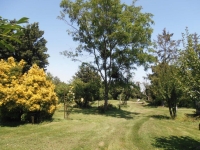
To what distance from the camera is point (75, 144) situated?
9602 millimetres

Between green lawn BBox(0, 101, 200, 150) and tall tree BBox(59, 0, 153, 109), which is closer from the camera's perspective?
green lawn BBox(0, 101, 200, 150)

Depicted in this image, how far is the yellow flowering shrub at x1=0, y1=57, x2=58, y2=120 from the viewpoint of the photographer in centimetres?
1316

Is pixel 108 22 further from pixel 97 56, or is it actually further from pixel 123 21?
pixel 97 56

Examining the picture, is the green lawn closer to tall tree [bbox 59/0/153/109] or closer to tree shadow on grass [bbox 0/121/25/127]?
tree shadow on grass [bbox 0/121/25/127]

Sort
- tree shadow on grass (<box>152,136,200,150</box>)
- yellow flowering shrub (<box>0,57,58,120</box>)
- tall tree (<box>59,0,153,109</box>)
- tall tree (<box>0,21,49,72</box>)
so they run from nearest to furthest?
1. tree shadow on grass (<box>152,136,200,150</box>)
2. yellow flowering shrub (<box>0,57,58,120</box>)
3. tall tree (<box>59,0,153,109</box>)
4. tall tree (<box>0,21,49,72</box>)

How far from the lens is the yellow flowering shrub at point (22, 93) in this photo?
13.2m

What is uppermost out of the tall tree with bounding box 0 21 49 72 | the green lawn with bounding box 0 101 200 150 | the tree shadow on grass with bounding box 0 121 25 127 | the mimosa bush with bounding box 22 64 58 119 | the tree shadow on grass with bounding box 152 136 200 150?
the tall tree with bounding box 0 21 49 72

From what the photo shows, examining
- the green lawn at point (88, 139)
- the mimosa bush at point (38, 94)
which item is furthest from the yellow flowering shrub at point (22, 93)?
the green lawn at point (88, 139)

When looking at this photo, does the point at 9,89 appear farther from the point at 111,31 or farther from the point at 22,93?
the point at 111,31

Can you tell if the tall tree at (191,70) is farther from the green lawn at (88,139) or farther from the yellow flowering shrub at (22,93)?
the yellow flowering shrub at (22,93)

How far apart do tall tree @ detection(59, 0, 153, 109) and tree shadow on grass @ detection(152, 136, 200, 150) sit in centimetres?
1359

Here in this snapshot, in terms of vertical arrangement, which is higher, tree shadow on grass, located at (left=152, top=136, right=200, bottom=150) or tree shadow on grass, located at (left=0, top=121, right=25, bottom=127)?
tree shadow on grass, located at (left=0, top=121, right=25, bottom=127)

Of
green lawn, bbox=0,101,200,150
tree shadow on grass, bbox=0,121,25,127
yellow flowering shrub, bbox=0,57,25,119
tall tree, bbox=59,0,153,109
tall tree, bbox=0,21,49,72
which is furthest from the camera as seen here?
tall tree, bbox=0,21,49,72

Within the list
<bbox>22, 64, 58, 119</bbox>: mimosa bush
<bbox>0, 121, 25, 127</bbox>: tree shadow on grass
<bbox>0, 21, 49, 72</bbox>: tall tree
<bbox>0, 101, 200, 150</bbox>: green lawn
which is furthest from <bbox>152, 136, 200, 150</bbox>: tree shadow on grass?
<bbox>0, 21, 49, 72</bbox>: tall tree
